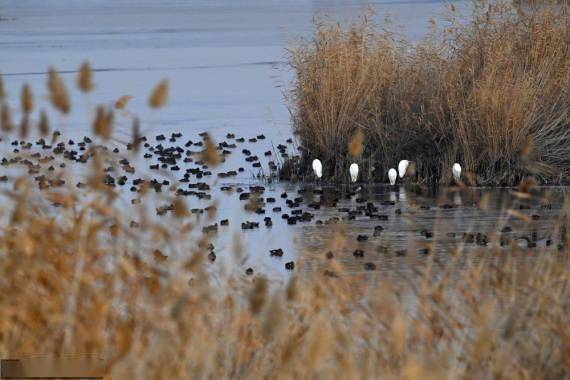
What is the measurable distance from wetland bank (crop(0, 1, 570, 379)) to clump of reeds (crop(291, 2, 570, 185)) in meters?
0.04

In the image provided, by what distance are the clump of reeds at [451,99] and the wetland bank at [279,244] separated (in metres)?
0.04

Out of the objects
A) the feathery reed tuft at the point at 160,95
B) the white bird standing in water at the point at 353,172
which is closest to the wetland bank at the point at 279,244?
the feathery reed tuft at the point at 160,95

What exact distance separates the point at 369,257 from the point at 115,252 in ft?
17.0

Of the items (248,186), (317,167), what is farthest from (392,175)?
(248,186)

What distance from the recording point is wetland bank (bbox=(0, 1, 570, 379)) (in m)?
5.31

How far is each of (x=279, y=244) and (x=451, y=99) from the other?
163 inches

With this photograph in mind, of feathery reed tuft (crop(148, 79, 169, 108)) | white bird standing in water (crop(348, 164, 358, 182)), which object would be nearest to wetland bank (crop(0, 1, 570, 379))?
feathery reed tuft (crop(148, 79, 169, 108))

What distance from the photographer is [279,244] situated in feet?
37.4

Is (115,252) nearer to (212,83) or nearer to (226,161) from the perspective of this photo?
(226,161)

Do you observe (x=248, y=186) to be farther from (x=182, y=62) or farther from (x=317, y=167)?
(x=182, y=62)

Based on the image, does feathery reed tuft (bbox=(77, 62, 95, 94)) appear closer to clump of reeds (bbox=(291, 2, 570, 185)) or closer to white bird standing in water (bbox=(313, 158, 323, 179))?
clump of reeds (bbox=(291, 2, 570, 185))

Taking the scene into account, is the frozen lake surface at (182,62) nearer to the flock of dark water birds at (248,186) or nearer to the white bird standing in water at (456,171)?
the flock of dark water birds at (248,186)

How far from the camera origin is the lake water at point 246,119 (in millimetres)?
10953

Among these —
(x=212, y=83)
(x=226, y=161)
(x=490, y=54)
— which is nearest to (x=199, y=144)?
(x=226, y=161)
